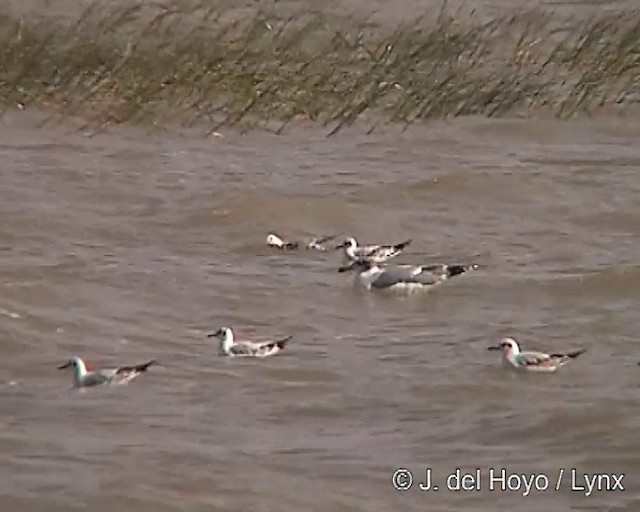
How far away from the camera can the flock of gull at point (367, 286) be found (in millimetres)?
8219

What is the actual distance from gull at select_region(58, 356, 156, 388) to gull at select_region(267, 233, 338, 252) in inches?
111

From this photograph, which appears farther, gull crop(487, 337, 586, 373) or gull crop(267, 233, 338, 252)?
gull crop(267, 233, 338, 252)

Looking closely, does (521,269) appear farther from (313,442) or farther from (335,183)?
(313,442)

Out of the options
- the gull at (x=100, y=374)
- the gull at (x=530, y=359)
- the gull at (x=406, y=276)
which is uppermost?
the gull at (x=406, y=276)

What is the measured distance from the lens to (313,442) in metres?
7.45

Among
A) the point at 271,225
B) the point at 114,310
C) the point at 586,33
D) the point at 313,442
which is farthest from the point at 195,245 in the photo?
the point at 586,33

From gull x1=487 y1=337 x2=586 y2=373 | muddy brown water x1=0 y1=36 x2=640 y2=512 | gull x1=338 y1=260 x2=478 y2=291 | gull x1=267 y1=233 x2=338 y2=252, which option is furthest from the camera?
gull x1=267 y1=233 x2=338 y2=252

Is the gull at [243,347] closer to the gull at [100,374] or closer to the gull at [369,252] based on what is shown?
the gull at [100,374]

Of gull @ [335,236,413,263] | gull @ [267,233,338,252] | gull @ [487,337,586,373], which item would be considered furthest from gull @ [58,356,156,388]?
gull @ [267,233,338,252]

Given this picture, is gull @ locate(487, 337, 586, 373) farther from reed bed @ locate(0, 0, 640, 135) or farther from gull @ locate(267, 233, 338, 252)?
reed bed @ locate(0, 0, 640, 135)
